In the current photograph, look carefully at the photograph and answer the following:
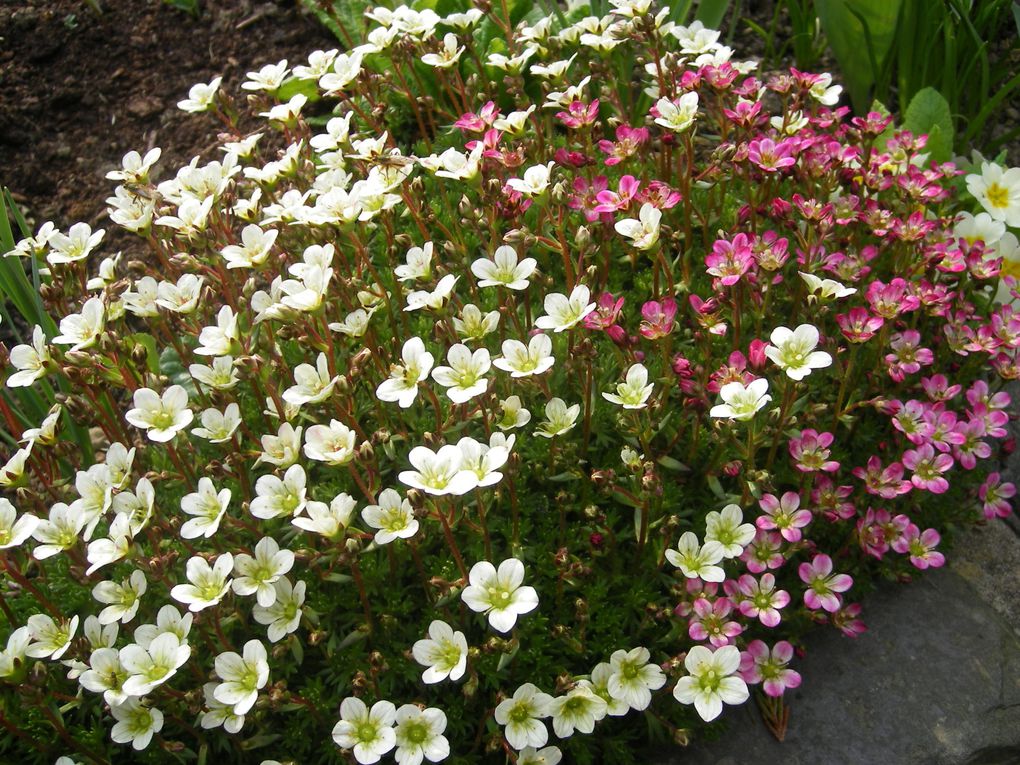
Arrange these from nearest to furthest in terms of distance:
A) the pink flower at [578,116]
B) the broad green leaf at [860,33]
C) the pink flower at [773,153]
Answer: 1. the pink flower at [773,153]
2. the pink flower at [578,116]
3. the broad green leaf at [860,33]

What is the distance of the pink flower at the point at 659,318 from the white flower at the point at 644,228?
15cm

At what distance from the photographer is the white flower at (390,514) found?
2.03 meters

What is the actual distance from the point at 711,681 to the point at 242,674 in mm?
1042

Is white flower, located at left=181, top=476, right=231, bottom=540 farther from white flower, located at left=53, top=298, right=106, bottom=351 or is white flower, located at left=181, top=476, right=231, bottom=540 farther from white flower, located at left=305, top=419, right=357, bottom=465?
white flower, located at left=53, top=298, right=106, bottom=351

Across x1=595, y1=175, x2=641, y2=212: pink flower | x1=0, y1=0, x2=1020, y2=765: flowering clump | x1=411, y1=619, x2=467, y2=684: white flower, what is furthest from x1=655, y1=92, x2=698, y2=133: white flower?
x1=411, y1=619, x2=467, y2=684: white flower

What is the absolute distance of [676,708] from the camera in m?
2.24

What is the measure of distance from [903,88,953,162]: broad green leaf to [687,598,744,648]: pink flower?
1932 mm

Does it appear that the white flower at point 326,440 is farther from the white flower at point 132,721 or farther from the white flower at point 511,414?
the white flower at point 132,721

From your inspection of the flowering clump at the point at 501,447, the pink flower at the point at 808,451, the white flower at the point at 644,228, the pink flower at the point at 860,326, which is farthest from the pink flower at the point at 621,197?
the pink flower at the point at 808,451

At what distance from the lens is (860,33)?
365cm

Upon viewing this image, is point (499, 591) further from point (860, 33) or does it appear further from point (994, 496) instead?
point (860, 33)

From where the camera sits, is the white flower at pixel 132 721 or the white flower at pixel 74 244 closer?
the white flower at pixel 132 721

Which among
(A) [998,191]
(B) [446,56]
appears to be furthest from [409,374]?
(A) [998,191]

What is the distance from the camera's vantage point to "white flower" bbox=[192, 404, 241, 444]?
7.43 ft
